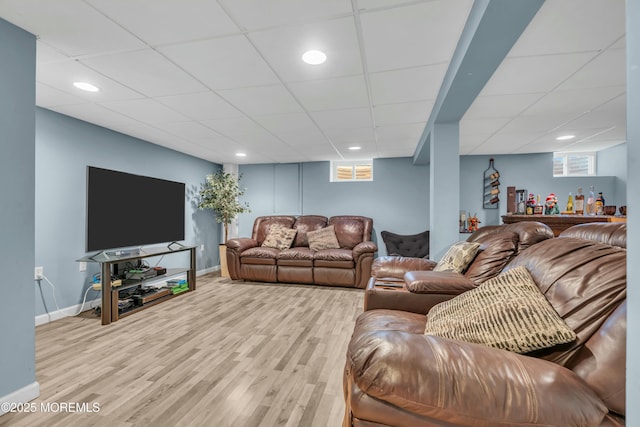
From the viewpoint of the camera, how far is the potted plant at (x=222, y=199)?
16.9 feet

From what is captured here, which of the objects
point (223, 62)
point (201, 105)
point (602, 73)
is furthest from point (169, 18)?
point (602, 73)

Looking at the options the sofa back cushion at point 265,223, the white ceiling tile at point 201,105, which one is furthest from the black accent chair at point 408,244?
the white ceiling tile at point 201,105

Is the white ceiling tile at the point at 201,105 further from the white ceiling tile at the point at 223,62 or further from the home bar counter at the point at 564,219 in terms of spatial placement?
the home bar counter at the point at 564,219

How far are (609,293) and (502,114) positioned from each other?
2788 mm

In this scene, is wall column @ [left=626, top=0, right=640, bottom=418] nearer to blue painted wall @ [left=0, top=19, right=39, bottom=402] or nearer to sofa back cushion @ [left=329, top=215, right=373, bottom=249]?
blue painted wall @ [left=0, top=19, right=39, bottom=402]

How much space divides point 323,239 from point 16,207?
12.5ft

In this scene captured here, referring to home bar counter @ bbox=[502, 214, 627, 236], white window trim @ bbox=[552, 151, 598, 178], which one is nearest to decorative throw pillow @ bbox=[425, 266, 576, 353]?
home bar counter @ bbox=[502, 214, 627, 236]

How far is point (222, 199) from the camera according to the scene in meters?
5.28

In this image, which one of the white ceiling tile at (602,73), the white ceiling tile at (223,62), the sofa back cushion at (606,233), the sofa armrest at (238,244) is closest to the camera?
the sofa back cushion at (606,233)

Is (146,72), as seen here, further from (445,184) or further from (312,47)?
(445,184)

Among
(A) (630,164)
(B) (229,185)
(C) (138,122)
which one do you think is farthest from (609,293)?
(B) (229,185)

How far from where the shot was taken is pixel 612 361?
784 mm

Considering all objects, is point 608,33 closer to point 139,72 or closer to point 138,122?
point 139,72

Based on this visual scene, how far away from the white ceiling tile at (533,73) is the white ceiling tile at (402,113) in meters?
0.57
